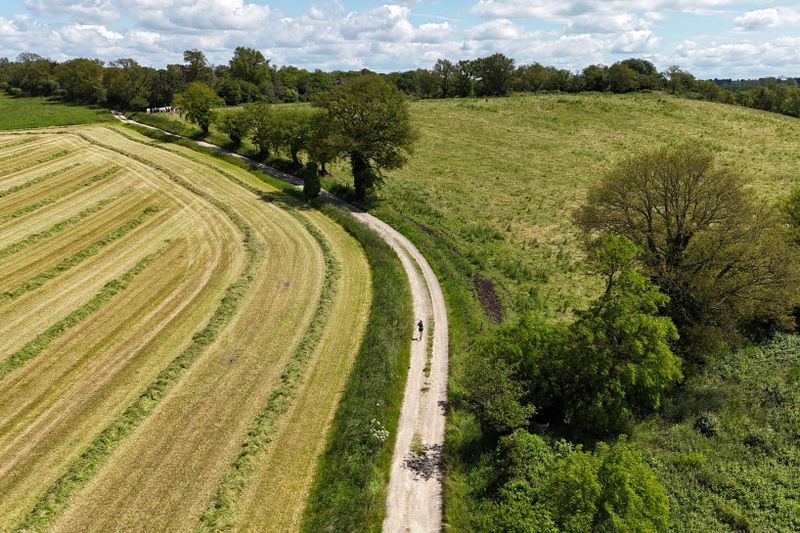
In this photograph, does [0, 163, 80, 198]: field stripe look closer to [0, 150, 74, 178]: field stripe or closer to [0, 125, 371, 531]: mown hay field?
[0, 125, 371, 531]: mown hay field

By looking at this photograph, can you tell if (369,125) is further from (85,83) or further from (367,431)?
(85,83)

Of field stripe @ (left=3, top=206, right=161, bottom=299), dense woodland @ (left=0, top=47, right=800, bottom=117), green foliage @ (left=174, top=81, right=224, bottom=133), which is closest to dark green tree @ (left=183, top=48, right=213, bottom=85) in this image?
dense woodland @ (left=0, top=47, right=800, bottom=117)

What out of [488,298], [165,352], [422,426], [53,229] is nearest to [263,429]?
[422,426]

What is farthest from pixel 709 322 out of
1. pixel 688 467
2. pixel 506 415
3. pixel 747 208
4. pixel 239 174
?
pixel 239 174

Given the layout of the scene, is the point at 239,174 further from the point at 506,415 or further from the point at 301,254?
the point at 506,415

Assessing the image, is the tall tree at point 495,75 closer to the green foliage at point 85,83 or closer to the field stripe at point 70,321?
the green foliage at point 85,83
